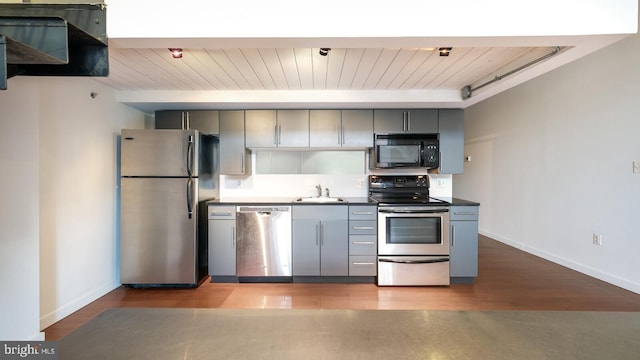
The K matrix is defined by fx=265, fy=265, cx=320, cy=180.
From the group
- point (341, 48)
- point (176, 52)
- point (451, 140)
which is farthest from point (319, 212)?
point (176, 52)

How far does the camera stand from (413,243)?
114 inches

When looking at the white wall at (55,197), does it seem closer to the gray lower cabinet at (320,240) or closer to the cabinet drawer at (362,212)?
the gray lower cabinet at (320,240)

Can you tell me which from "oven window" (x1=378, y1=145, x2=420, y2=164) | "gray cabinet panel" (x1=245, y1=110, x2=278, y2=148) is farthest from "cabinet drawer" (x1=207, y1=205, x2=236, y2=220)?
"oven window" (x1=378, y1=145, x2=420, y2=164)

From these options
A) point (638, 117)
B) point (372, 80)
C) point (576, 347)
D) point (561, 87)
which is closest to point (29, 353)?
point (576, 347)

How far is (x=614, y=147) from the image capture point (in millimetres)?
2828

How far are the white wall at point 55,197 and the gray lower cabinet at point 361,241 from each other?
8.43ft

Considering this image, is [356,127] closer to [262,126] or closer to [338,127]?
[338,127]

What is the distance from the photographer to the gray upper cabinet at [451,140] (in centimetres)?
321

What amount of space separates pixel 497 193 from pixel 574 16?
12.4 ft

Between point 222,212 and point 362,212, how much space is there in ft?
5.12

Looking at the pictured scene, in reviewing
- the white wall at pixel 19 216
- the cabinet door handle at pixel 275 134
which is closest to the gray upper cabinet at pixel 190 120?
the cabinet door handle at pixel 275 134

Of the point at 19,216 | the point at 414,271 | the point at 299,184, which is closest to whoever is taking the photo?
the point at 19,216

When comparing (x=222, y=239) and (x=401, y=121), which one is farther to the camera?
(x=401, y=121)

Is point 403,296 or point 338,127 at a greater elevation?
point 338,127
